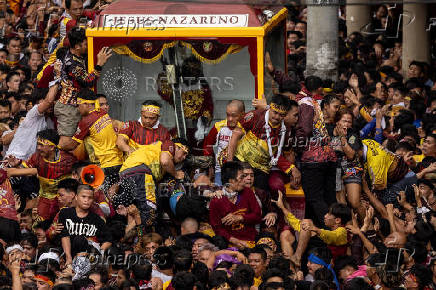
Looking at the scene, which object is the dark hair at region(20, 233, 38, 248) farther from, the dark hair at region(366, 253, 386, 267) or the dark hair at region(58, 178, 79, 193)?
the dark hair at region(366, 253, 386, 267)

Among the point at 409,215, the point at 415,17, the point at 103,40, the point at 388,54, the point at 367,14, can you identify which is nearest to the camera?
the point at 409,215

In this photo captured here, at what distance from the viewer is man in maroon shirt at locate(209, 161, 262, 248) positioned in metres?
11.7

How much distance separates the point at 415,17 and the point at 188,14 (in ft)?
21.2

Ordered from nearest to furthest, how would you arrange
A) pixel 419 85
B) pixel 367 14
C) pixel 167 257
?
pixel 167 257
pixel 419 85
pixel 367 14

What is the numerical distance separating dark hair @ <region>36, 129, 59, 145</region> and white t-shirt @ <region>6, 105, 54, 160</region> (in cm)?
104

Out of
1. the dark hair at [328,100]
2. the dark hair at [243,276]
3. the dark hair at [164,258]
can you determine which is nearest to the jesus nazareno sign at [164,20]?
the dark hair at [328,100]

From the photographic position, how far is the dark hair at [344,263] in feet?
36.0

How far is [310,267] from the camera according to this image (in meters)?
11.0

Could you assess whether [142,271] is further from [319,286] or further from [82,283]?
[319,286]

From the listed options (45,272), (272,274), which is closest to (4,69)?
(45,272)

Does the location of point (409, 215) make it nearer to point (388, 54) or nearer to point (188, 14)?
point (188, 14)

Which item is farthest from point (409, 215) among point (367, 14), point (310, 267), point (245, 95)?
point (367, 14)

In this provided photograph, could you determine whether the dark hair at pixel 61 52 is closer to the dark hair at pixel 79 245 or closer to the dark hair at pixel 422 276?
the dark hair at pixel 79 245

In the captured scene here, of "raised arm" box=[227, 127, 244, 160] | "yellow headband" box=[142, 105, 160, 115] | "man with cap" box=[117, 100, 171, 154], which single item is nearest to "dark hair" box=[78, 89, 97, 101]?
"man with cap" box=[117, 100, 171, 154]
